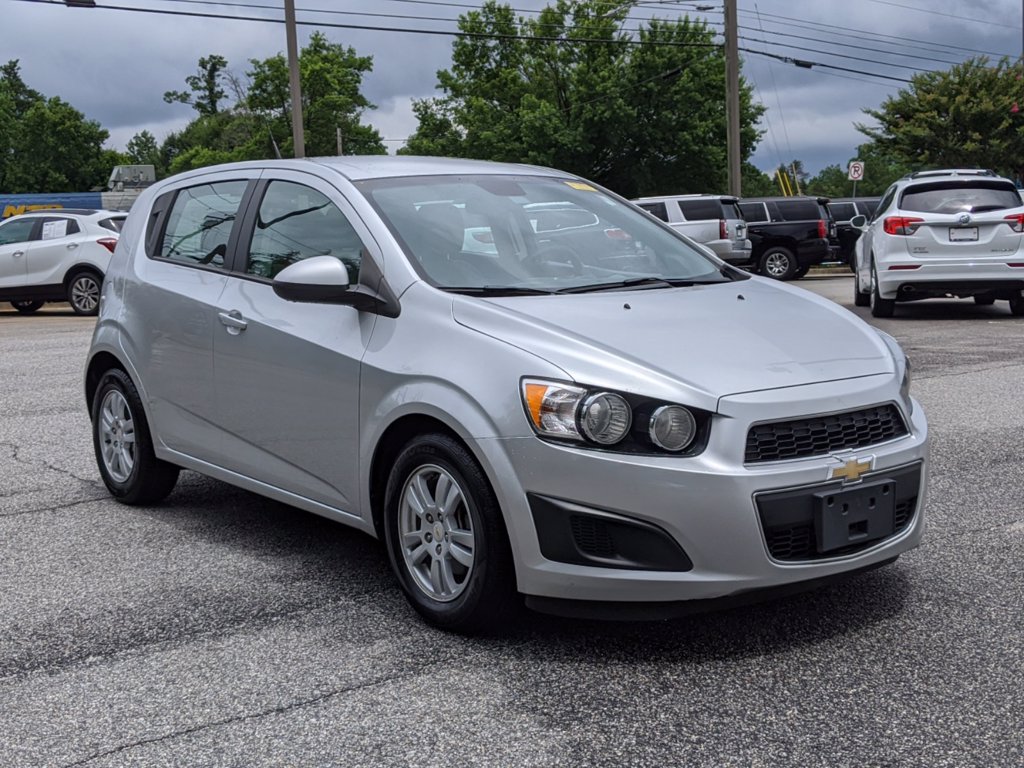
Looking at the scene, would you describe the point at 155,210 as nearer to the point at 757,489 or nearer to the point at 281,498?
the point at 281,498

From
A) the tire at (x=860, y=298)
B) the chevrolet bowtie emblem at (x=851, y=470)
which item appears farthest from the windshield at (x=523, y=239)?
the tire at (x=860, y=298)

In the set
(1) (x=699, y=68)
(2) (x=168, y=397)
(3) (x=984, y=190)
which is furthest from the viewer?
(1) (x=699, y=68)

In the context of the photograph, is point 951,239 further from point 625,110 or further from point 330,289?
point 625,110

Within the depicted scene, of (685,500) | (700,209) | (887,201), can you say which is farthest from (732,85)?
(685,500)

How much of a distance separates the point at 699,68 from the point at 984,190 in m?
35.9

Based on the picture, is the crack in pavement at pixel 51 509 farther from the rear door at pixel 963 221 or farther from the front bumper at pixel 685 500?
the rear door at pixel 963 221

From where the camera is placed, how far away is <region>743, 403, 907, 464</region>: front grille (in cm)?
375

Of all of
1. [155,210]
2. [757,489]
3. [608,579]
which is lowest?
[608,579]

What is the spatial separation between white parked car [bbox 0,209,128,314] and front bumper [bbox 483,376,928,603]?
55.1ft

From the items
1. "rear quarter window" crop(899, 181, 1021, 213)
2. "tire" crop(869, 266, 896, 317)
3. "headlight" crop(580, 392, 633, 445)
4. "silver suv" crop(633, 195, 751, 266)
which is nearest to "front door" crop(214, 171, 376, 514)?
"headlight" crop(580, 392, 633, 445)

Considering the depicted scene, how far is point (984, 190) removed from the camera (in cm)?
1501

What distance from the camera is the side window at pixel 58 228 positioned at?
64.2 feet

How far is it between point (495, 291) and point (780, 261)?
76.0ft

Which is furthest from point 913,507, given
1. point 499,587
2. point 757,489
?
point 499,587
